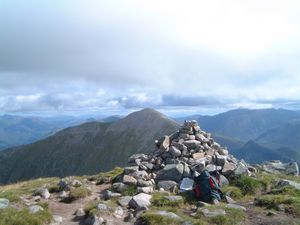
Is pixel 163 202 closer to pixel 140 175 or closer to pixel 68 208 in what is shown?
pixel 68 208

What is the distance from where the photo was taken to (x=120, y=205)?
20.1m

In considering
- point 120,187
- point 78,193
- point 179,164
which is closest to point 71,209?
point 78,193

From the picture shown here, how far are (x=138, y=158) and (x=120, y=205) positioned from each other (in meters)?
11.6

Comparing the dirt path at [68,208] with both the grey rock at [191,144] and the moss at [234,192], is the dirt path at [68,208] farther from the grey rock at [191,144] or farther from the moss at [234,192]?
the grey rock at [191,144]

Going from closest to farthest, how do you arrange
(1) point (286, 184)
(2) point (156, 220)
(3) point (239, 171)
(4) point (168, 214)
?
1. (2) point (156, 220)
2. (4) point (168, 214)
3. (1) point (286, 184)
4. (3) point (239, 171)

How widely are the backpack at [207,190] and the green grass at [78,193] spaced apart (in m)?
7.04

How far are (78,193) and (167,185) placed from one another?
616 centimetres

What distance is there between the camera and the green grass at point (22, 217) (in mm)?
16031

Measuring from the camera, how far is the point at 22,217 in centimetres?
1650

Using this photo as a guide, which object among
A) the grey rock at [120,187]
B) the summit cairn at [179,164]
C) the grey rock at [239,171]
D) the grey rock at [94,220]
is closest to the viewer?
the grey rock at [94,220]

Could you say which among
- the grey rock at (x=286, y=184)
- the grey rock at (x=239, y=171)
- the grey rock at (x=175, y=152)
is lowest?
the grey rock at (x=286, y=184)

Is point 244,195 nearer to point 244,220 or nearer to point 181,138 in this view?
point 244,220

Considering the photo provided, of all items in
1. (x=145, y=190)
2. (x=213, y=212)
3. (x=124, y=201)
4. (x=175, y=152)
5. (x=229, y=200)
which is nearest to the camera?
(x=213, y=212)

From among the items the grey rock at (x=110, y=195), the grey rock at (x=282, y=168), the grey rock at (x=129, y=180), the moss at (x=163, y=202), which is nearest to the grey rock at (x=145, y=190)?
the grey rock at (x=129, y=180)
